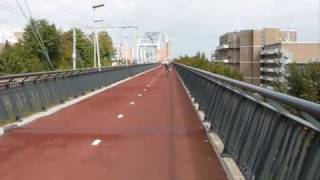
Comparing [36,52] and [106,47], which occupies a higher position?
[36,52]

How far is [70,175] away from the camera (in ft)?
32.4

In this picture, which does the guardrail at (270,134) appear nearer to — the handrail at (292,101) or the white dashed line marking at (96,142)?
the handrail at (292,101)

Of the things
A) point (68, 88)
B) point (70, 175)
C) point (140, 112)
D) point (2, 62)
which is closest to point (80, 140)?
point (70, 175)

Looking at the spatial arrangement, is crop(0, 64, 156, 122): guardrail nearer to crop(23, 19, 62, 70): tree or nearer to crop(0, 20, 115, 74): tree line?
crop(0, 20, 115, 74): tree line

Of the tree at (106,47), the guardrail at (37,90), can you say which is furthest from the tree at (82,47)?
the guardrail at (37,90)

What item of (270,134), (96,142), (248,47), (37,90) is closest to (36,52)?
(37,90)

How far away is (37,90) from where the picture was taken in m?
21.8

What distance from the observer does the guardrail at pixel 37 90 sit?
58.5ft

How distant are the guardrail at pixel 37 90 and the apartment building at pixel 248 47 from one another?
356 feet

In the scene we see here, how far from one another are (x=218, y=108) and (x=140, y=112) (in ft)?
25.5

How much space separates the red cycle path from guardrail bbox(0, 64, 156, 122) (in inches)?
Answer: 31.5

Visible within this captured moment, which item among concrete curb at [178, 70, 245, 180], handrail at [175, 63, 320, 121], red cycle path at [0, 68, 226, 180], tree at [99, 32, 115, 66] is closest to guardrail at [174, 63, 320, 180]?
handrail at [175, 63, 320, 121]

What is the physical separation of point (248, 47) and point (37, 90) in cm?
13921

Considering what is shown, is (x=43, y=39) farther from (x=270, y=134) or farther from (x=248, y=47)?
(x=270, y=134)
